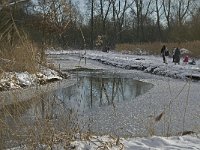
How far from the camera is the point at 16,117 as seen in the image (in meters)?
5.05

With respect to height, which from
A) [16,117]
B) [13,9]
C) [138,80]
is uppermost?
[13,9]

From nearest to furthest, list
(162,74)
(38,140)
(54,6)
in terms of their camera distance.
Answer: (54,6) → (38,140) → (162,74)

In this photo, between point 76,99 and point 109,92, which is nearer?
point 76,99

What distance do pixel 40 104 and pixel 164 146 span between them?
1.76m

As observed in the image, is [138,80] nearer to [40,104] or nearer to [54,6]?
[40,104]

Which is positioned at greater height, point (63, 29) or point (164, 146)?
point (63, 29)

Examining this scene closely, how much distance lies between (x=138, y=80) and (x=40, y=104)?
16.8 m

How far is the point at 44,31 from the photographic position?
3.62 m

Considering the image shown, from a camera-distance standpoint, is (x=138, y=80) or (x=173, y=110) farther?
(x=138, y=80)

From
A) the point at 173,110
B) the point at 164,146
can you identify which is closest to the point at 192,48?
the point at 173,110

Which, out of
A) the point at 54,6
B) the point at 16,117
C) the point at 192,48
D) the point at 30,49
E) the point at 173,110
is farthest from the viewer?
the point at 192,48

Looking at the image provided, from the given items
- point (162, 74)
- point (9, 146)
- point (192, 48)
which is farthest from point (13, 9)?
point (192, 48)

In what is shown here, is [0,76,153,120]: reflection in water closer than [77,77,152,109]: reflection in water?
Yes

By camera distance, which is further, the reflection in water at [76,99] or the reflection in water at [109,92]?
the reflection in water at [109,92]
